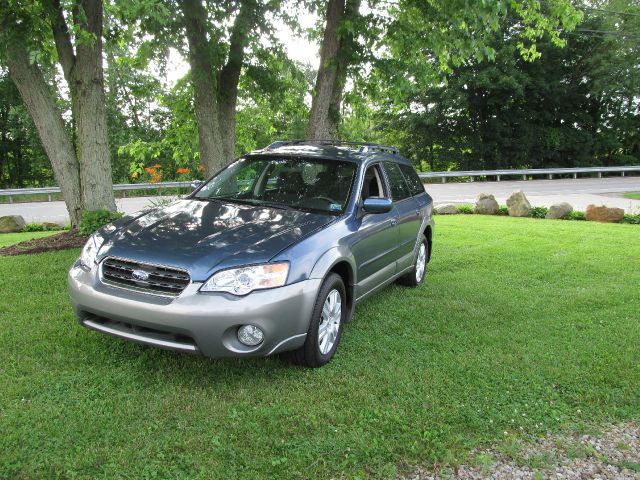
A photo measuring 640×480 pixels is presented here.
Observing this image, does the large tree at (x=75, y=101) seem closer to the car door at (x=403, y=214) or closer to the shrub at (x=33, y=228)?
the car door at (x=403, y=214)

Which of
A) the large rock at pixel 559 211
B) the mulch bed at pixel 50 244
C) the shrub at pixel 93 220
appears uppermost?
the shrub at pixel 93 220

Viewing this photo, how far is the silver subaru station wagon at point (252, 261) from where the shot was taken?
3441mm

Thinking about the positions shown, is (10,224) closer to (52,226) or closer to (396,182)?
(52,226)

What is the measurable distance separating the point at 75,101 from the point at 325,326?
Answer: 6.24 m

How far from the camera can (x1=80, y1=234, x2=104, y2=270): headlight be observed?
12.9ft

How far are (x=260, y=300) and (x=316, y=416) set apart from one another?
823 millimetres

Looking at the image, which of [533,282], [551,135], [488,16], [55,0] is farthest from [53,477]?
[551,135]

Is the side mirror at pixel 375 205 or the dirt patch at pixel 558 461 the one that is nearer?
the dirt patch at pixel 558 461

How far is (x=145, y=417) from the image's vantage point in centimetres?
325

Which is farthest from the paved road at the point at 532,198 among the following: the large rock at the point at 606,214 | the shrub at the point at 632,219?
the large rock at the point at 606,214

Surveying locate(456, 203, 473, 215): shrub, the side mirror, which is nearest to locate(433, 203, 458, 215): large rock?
locate(456, 203, 473, 215): shrub

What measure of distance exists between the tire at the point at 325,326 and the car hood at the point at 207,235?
0.47 metres

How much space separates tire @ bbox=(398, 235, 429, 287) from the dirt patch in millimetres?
3205

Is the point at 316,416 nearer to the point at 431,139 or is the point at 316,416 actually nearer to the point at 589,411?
the point at 589,411
